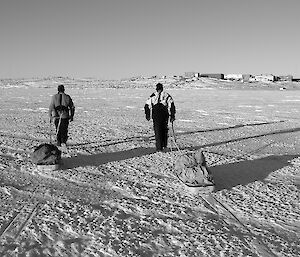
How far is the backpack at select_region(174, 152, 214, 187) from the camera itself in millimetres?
5539

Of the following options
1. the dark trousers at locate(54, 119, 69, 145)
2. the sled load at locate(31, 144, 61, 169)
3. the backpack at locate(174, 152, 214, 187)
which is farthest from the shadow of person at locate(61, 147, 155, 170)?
the backpack at locate(174, 152, 214, 187)

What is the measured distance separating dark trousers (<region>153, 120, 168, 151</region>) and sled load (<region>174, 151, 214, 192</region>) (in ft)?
8.34

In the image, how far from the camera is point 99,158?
776 centimetres

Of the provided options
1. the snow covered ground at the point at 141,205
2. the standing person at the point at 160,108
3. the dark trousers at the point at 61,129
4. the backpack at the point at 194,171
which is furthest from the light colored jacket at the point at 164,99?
the backpack at the point at 194,171

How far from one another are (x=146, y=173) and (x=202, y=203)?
176 centimetres

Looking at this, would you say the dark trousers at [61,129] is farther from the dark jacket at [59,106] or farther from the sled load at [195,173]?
the sled load at [195,173]

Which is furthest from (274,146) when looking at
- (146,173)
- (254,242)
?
(254,242)

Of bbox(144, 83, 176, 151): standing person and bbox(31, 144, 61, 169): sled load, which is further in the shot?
bbox(144, 83, 176, 151): standing person

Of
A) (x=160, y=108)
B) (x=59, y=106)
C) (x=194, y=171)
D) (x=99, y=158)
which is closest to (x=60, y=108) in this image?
(x=59, y=106)

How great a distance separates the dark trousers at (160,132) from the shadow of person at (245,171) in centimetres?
163

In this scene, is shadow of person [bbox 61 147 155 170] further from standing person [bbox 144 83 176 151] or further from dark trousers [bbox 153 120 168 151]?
standing person [bbox 144 83 176 151]

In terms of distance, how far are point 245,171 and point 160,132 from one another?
2.17m

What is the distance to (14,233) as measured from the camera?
3.99 metres

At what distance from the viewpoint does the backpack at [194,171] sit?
18.2 feet
